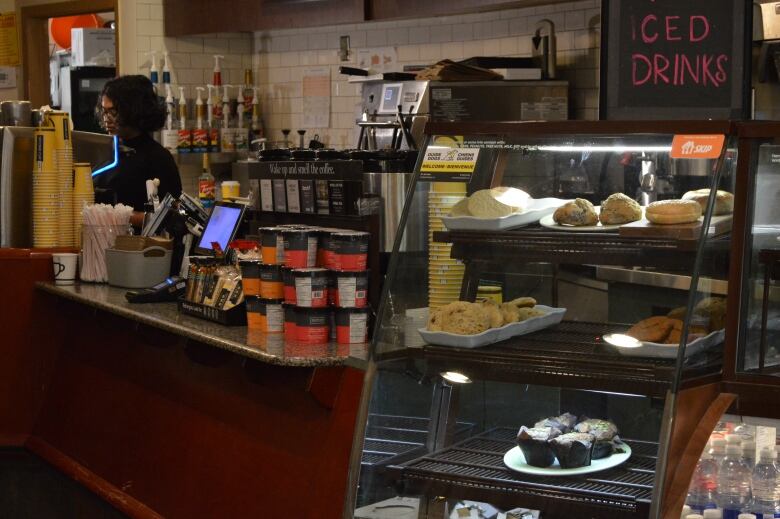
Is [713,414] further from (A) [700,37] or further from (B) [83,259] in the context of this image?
(B) [83,259]

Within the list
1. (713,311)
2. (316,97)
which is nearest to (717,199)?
(713,311)

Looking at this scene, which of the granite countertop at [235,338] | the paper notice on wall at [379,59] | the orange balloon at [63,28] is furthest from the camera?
the orange balloon at [63,28]

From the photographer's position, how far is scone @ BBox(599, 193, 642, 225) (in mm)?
2309

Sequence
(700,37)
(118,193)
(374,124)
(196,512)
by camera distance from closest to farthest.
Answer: (700,37) < (196,512) < (118,193) < (374,124)

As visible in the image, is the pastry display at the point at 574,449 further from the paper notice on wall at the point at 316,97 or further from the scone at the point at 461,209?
the paper notice on wall at the point at 316,97

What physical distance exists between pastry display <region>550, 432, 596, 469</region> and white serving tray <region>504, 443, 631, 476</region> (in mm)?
12

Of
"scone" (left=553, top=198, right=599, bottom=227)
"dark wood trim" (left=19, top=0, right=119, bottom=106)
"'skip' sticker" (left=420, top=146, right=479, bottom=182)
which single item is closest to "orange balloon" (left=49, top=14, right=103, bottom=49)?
"dark wood trim" (left=19, top=0, right=119, bottom=106)

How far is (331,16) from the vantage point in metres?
6.74

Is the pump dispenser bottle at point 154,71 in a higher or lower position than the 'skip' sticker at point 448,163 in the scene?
higher

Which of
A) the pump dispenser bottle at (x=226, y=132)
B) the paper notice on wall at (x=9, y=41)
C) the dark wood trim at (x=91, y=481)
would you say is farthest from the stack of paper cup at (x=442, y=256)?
the paper notice on wall at (x=9, y=41)

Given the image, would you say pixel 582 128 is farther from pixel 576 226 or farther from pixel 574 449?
pixel 574 449

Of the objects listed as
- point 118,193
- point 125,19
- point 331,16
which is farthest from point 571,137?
point 125,19

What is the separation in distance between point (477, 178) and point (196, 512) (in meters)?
1.86

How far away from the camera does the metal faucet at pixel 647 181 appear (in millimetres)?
2285
